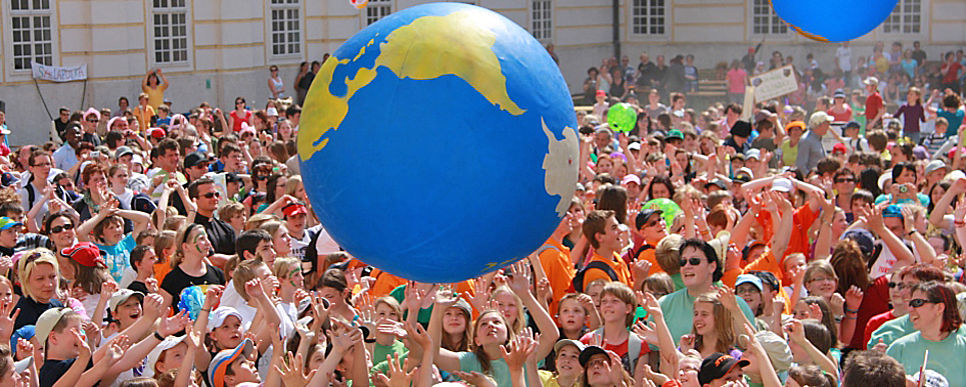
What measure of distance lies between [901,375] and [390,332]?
8.31 feet

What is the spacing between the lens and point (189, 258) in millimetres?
7523

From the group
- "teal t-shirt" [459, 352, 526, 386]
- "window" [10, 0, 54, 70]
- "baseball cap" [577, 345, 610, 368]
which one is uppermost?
"window" [10, 0, 54, 70]

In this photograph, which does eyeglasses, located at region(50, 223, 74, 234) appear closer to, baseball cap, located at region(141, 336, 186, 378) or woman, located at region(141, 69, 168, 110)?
baseball cap, located at region(141, 336, 186, 378)

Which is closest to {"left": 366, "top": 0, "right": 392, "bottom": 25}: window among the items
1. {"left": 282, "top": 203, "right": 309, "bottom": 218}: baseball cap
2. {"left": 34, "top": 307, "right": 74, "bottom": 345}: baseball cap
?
{"left": 282, "top": 203, "right": 309, "bottom": 218}: baseball cap

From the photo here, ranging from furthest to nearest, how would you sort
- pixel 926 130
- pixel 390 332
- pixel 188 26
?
pixel 188 26 → pixel 926 130 → pixel 390 332

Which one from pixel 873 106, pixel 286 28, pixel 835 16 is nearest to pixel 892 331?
pixel 835 16

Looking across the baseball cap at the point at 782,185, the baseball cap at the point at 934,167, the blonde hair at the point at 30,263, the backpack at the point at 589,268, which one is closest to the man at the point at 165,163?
the blonde hair at the point at 30,263

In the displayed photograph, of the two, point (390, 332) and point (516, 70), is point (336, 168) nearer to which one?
point (516, 70)

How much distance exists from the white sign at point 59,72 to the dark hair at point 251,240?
643 inches

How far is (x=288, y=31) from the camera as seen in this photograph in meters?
27.0

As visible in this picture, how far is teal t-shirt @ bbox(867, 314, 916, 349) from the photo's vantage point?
622 centimetres

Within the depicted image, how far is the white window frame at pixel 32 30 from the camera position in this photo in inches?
873

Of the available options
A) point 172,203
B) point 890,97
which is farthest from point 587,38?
point 172,203

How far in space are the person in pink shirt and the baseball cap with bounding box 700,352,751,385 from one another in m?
23.9
